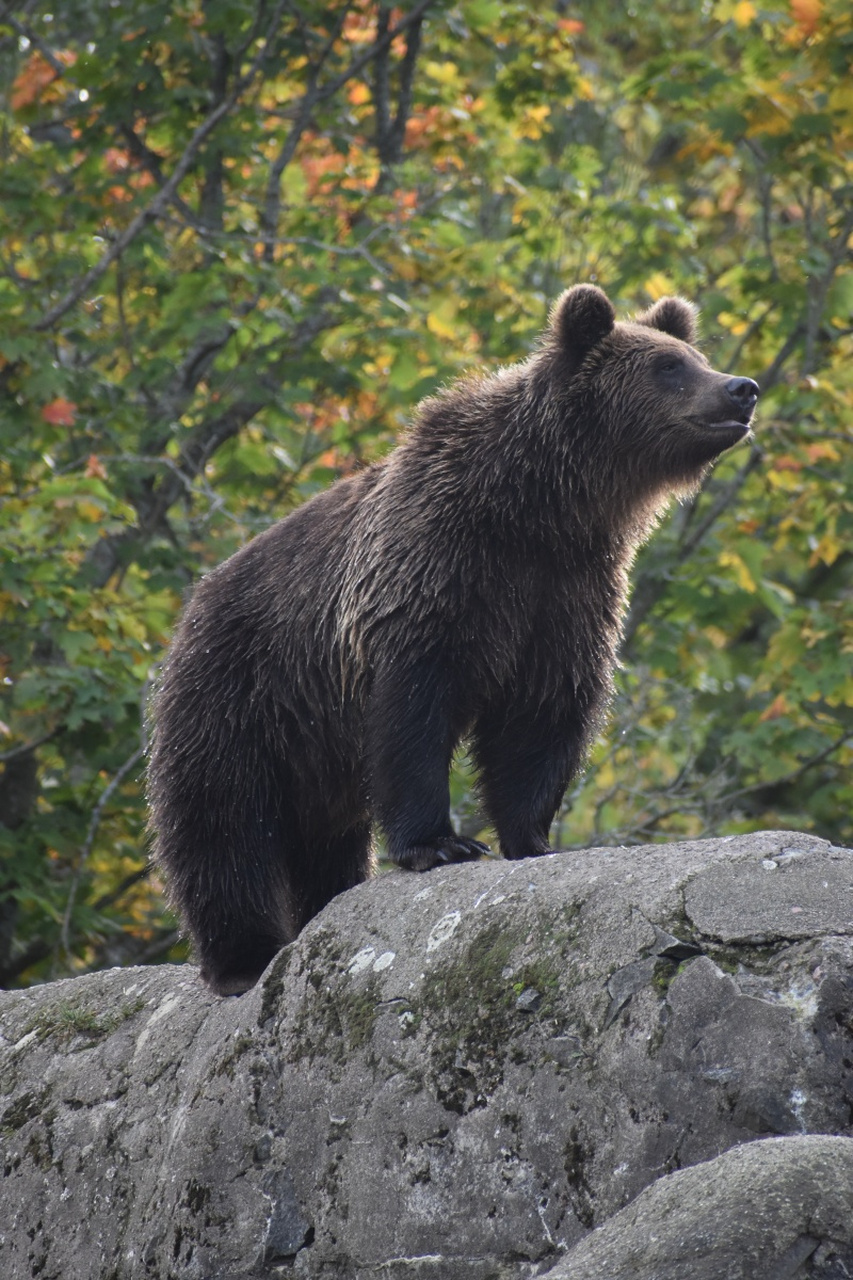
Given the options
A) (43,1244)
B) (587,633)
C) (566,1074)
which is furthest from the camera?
(587,633)

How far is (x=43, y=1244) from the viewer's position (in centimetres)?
469

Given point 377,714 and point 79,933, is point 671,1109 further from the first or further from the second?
point 79,933

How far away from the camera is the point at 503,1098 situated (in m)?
3.60

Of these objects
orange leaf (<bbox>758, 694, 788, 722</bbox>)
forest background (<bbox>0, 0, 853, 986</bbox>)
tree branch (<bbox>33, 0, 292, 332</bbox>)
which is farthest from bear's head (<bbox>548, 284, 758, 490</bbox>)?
orange leaf (<bbox>758, 694, 788, 722</bbox>)

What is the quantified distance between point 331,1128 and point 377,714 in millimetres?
1476

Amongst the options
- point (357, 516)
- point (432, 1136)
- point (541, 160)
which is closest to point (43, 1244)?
point (432, 1136)

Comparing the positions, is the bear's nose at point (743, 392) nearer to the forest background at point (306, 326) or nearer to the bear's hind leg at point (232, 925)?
the bear's hind leg at point (232, 925)

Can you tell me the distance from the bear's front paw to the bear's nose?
1.88 m

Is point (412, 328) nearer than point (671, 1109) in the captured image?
Result: No

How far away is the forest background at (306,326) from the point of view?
896cm

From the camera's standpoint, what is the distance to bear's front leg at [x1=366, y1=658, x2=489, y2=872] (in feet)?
16.3

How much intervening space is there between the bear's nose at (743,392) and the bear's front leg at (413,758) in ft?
4.95

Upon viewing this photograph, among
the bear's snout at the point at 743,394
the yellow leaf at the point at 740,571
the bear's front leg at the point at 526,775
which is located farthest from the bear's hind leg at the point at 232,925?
the yellow leaf at the point at 740,571

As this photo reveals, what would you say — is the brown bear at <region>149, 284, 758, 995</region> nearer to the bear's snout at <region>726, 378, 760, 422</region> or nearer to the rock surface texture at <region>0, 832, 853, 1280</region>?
the bear's snout at <region>726, 378, 760, 422</region>
